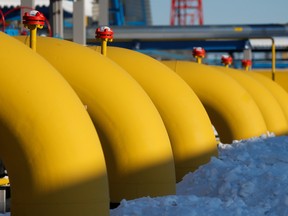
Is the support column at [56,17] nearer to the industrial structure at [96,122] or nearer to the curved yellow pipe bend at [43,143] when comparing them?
the industrial structure at [96,122]

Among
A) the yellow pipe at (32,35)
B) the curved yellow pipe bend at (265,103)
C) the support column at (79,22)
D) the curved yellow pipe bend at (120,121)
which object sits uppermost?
the yellow pipe at (32,35)

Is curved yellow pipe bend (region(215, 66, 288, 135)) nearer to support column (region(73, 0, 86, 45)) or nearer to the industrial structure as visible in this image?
the industrial structure

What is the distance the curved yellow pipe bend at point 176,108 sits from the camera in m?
9.87

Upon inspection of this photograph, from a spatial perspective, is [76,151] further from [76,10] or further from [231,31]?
[231,31]

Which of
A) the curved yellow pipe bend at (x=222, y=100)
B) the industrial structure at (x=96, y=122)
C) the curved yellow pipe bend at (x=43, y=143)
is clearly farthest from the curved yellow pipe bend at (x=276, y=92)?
the curved yellow pipe bend at (x=43, y=143)

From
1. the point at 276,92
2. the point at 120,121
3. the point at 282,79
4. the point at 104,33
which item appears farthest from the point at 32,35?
the point at 282,79

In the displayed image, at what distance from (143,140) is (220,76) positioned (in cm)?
539

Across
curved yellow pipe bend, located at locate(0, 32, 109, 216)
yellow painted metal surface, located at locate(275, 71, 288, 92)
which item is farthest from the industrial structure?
yellow painted metal surface, located at locate(275, 71, 288, 92)

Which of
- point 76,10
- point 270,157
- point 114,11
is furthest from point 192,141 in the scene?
point 114,11

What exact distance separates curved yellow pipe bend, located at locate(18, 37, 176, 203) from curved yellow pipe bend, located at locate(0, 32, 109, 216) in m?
1.64

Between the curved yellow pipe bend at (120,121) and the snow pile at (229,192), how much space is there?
1.31 ft

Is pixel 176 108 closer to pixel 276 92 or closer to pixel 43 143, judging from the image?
pixel 43 143

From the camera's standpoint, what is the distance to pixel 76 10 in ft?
81.6

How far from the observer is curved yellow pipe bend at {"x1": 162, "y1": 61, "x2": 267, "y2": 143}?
12773 mm
